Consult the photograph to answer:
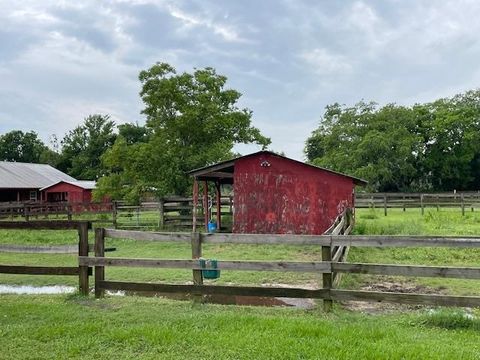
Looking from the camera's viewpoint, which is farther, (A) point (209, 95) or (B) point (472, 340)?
(A) point (209, 95)

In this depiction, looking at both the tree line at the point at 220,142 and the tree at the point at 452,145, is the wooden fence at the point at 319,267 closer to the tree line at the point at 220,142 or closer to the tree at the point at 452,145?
the tree line at the point at 220,142

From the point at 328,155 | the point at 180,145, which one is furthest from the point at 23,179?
the point at 328,155

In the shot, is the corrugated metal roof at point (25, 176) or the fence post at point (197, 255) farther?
the corrugated metal roof at point (25, 176)

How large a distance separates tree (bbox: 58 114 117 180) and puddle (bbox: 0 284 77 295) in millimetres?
63795

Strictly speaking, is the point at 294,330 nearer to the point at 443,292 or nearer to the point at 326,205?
the point at 443,292

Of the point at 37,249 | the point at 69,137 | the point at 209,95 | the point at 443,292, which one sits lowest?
the point at 443,292

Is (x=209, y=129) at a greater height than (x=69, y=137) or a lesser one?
lesser

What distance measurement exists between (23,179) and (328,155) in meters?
34.1

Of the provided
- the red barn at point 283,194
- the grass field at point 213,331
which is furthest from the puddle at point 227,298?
the red barn at point 283,194

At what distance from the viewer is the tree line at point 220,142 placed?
79.6 feet

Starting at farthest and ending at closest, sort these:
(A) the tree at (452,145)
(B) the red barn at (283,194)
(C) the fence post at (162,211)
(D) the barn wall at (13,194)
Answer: (A) the tree at (452,145)
(D) the barn wall at (13,194)
(C) the fence post at (162,211)
(B) the red barn at (283,194)

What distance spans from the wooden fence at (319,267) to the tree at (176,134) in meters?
16.9

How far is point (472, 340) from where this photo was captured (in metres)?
4.95

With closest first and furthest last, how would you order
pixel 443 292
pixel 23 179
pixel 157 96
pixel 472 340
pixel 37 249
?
pixel 472 340
pixel 37 249
pixel 443 292
pixel 157 96
pixel 23 179
